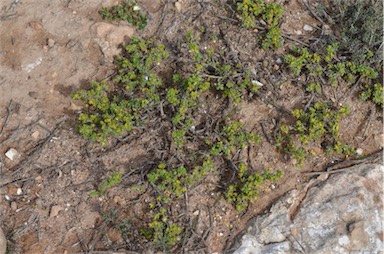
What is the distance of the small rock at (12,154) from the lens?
401 centimetres

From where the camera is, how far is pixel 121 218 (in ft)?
12.4

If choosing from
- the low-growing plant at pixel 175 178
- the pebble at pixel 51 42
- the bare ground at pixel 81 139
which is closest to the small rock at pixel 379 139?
the bare ground at pixel 81 139

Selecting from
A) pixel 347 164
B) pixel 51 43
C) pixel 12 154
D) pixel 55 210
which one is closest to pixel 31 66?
pixel 51 43

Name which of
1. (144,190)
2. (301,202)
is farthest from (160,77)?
(301,202)

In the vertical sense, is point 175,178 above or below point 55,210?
above

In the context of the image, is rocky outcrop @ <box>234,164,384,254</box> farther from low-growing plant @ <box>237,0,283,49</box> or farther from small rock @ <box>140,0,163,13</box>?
small rock @ <box>140,0,163,13</box>

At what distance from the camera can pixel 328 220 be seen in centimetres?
353

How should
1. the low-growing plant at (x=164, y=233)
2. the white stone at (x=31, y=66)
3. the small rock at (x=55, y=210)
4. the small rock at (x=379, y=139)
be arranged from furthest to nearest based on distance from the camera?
1. the white stone at (x=31, y=66)
2. the small rock at (x=379, y=139)
3. the small rock at (x=55, y=210)
4. the low-growing plant at (x=164, y=233)

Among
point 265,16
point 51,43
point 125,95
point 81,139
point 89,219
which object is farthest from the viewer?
point 51,43

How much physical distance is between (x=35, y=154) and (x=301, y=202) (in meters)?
2.22

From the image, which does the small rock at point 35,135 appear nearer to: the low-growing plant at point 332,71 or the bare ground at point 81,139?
the bare ground at point 81,139

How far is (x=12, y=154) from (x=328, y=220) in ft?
8.58

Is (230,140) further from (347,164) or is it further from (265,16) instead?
(265,16)

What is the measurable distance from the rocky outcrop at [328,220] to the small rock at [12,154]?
6.60ft
